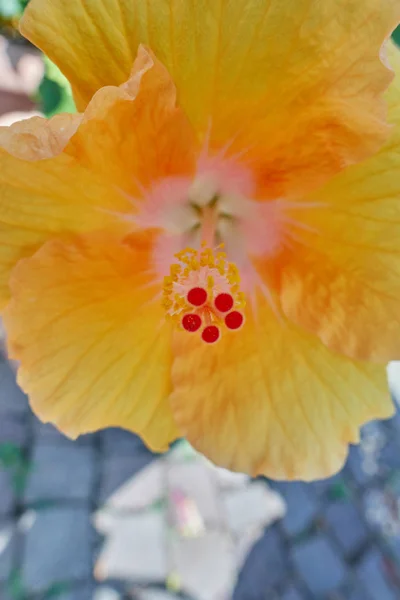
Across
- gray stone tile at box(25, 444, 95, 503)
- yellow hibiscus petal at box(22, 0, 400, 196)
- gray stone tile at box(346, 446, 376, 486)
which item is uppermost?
yellow hibiscus petal at box(22, 0, 400, 196)

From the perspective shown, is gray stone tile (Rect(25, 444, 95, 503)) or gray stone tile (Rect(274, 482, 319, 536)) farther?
gray stone tile (Rect(274, 482, 319, 536))

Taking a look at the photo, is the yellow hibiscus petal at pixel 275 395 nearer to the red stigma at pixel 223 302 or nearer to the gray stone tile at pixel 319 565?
the red stigma at pixel 223 302

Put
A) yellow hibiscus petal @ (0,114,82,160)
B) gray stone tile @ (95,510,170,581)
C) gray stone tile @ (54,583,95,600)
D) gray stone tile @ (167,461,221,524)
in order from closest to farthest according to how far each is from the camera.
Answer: yellow hibiscus petal @ (0,114,82,160), gray stone tile @ (54,583,95,600), gray stone tile @ (95,510,170,581), gray stone tile @ (167,461,221,524)

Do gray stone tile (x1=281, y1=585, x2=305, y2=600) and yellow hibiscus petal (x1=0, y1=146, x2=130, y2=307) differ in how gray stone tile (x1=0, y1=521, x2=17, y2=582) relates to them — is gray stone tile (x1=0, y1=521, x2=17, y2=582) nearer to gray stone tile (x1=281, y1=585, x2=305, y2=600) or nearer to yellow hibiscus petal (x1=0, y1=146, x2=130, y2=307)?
gray stone tile (x1=281, y1=585, x2=305, y2=600)

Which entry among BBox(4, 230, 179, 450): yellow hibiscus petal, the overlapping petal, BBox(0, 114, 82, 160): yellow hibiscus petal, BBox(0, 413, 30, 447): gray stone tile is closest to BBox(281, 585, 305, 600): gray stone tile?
BBox(0, 413, 30, 447): gray stone tile

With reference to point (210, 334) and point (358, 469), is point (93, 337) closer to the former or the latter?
point (210, 334)

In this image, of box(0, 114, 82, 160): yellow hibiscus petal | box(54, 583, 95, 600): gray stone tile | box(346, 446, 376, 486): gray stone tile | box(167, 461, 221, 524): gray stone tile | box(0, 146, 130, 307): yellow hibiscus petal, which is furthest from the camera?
box(346, 446, 376, 486): gray stone tile

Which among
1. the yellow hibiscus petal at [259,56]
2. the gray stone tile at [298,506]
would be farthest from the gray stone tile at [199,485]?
the yellow hibiscus petal at [259,56]
